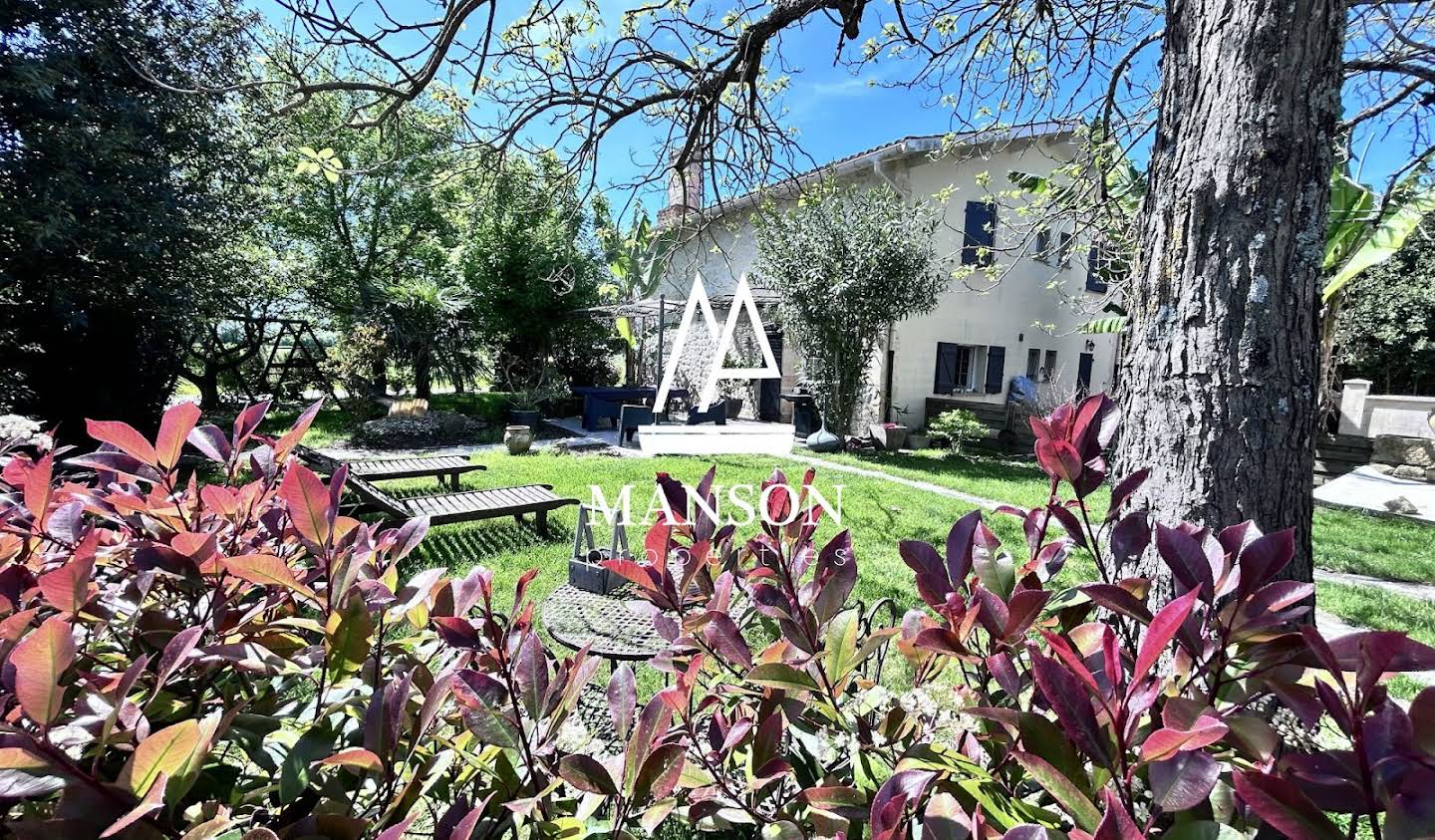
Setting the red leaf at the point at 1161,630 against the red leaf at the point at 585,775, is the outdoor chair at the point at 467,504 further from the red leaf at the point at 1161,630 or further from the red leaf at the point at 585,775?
the red leaf at the point at 1161,630

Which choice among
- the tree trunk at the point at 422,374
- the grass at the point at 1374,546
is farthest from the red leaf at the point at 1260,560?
the tree trunk at the point at 422,374

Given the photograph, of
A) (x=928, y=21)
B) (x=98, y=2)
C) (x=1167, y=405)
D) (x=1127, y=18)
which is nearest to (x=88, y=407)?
(x=98, y=2)

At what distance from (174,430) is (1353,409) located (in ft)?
54.9

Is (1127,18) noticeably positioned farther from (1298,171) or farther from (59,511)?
(59,511)

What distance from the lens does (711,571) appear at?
1440mm

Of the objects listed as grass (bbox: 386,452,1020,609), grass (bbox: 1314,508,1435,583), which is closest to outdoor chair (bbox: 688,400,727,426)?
grass (bbox: 386,452,1020,609)

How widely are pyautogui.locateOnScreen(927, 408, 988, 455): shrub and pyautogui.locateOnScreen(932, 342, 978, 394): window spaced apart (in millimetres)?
1469

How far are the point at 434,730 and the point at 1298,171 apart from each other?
223cm

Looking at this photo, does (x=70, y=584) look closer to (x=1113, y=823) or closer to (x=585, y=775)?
(x=585, y=775)

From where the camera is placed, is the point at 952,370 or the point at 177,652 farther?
the point at 952,370

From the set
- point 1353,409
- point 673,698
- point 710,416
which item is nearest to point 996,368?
point 1353,409

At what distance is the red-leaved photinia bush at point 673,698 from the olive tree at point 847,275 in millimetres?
A: 9886

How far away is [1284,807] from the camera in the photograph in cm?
54

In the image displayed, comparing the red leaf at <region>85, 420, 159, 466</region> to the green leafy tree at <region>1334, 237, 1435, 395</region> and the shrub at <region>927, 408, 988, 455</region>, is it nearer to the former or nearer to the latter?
the shrub at <region>927, 408, 988, 455</region>
